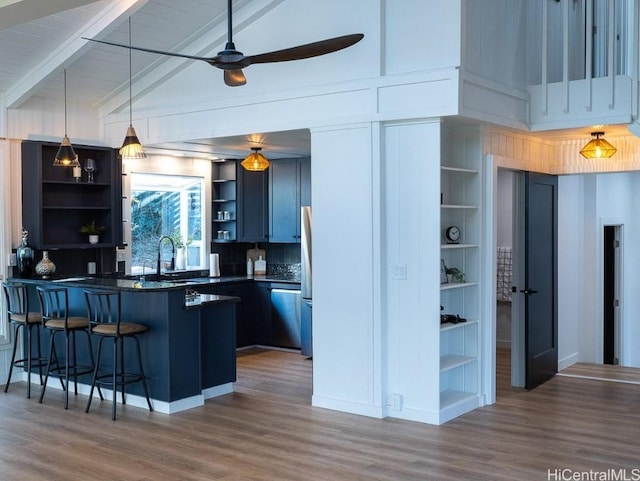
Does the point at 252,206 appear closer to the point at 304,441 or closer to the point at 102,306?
the point at 102,306

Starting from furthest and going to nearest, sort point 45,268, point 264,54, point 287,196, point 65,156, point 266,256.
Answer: point 266,256
point 287,196
point 45,268
point 65,156
point 264,54

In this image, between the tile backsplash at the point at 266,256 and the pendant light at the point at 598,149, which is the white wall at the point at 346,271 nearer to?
the pendant light at the point at 598,149

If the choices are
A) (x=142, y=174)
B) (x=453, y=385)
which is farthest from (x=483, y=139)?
(x=142, y=174)

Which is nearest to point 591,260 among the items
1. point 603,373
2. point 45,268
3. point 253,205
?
point 603,373

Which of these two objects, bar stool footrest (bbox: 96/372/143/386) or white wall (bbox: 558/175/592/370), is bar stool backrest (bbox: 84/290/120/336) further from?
white wall (bbox: 558/175/592/370)

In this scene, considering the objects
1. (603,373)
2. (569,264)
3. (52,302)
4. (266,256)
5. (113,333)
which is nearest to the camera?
(113,333)

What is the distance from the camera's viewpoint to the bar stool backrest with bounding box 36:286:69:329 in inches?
248

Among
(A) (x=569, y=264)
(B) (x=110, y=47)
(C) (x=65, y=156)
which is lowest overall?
(A) (x=569, y=264)

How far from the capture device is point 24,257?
684cm

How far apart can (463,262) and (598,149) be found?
1665 mm

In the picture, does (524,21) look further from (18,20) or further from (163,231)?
(163,231)

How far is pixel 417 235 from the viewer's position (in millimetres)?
5473

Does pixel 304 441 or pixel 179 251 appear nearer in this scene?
pixel 304 441

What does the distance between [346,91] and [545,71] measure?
172cm
